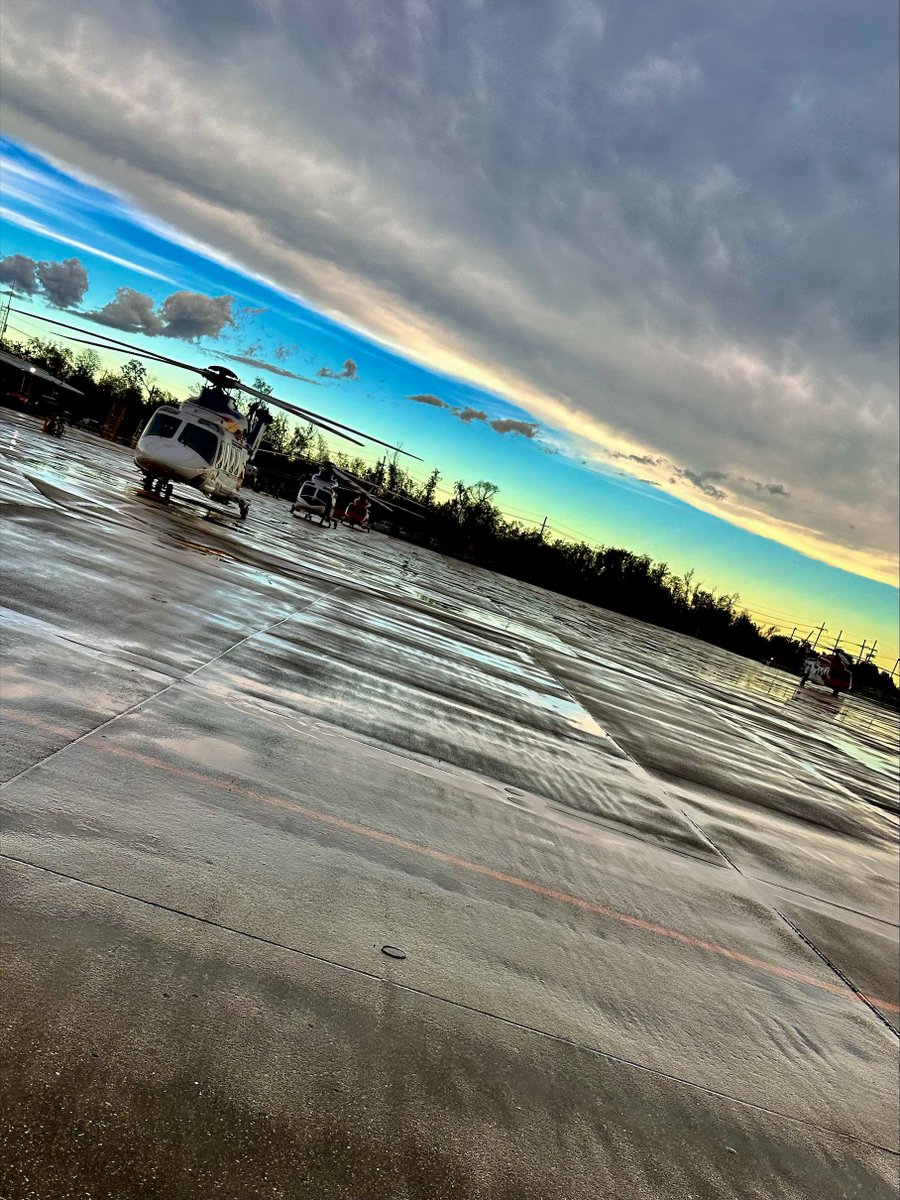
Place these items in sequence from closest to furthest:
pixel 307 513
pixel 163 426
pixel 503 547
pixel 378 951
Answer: pixel 378 951 < pixel 163 426 < pixel 307 513 < pixel 503 547

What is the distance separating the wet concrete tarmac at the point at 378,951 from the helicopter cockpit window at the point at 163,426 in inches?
615

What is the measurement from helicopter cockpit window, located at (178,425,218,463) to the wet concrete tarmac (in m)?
15.4

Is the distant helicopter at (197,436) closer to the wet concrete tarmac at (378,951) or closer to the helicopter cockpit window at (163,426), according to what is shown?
the helicopter cockpit window at (163,426)

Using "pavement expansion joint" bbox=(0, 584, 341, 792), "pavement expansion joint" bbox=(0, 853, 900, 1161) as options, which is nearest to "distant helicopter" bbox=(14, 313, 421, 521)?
"pavement expansion joint" bbox=(0, 584, 341, 792)

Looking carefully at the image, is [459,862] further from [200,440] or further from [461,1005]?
[200,440]

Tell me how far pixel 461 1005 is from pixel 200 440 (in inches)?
929

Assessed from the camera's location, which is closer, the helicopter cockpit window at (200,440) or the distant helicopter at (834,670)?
the helicopter cockpit window at (200,440)

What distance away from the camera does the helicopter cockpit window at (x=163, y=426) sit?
80.0ft

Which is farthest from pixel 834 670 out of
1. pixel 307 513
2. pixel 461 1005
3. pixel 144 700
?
pixel 461 1005

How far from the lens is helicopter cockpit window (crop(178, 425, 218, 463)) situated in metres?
24.5

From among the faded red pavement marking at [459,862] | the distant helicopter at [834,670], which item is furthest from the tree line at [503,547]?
the faded red pavement marking at [459,862]

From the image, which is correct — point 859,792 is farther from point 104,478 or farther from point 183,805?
point 104,478

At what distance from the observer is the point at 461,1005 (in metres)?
3.68

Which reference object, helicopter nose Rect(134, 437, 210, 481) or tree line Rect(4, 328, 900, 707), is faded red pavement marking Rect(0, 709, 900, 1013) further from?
tree line Rect(4, 328, 900, 707)
